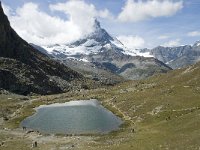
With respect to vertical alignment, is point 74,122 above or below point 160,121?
above

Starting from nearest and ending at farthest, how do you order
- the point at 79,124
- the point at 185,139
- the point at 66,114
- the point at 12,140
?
1. the point at 185,139
2. the point at 12,140
3. the point at 79,124
4. the point at 66,114

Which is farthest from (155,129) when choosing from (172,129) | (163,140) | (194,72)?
(194,72)

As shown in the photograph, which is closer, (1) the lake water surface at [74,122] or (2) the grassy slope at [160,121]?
(2) the grassy slope at [160,121]

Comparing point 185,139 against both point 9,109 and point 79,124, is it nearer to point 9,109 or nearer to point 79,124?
point 79,124

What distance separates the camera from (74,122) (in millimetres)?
125562

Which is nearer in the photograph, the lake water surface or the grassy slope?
the grassy slope

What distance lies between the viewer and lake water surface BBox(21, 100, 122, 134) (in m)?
109

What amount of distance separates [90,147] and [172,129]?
64.8 feet

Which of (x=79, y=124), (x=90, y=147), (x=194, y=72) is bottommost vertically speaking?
(x=90, y=147)

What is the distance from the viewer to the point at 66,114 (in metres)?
149

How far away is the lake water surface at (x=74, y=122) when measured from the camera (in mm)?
109419

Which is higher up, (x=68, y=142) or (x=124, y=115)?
(x=124, y=115)

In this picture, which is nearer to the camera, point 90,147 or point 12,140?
point 90,147

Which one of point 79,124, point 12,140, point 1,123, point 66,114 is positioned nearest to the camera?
point 12,140
